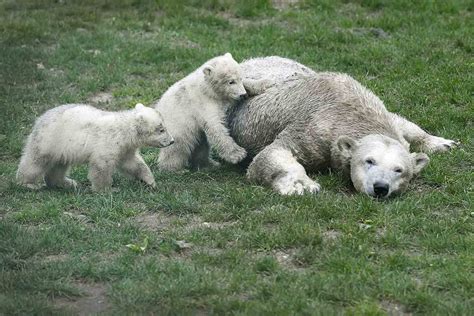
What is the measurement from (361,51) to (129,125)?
4994 millimetres

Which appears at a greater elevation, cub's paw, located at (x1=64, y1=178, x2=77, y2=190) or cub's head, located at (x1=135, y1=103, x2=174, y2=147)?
cub's head, located at (x1=135, y1=103, x2=174, y2=147)

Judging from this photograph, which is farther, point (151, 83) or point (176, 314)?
point (151, 83)

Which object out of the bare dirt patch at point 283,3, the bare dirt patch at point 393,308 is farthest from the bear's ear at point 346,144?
the bare dirt patch at point 283,3

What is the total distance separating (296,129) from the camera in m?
8.37

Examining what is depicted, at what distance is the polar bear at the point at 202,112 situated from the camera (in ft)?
28.1

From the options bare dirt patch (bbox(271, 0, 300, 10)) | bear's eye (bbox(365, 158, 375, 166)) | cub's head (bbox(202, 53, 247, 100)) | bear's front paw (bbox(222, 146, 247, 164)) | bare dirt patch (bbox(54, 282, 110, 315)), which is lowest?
bear's front paw (bbox(222, 146, 247, 164))

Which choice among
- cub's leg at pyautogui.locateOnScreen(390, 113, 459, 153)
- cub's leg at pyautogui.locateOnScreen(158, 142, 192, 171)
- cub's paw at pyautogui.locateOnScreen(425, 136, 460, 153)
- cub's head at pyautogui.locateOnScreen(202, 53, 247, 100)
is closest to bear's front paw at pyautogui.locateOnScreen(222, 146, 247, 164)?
cub's leg at pyautogui.locateOnScreen(158, 142, 192, 171)

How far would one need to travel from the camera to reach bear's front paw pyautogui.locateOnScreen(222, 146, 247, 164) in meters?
8.52

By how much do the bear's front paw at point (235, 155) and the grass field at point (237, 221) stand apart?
170 millimetres

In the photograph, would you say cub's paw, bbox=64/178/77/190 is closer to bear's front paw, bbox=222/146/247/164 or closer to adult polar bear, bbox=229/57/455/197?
bear's front paw, bbox=222/146/247/164

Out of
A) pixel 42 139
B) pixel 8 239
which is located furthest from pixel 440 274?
pixel 42 139

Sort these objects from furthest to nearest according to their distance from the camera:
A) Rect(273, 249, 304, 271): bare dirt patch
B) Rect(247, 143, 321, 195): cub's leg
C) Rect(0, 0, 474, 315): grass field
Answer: Rect(247, 143, 321, 195): cub's leg, Rect(273, 249, 304, 271): bare dirt patch, Rect(0, 0, 474, 315): grass field

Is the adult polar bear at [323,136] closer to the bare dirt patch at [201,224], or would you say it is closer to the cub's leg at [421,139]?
the cub's leg at [421,139]

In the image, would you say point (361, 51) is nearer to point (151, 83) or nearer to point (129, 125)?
point (151, 83)
